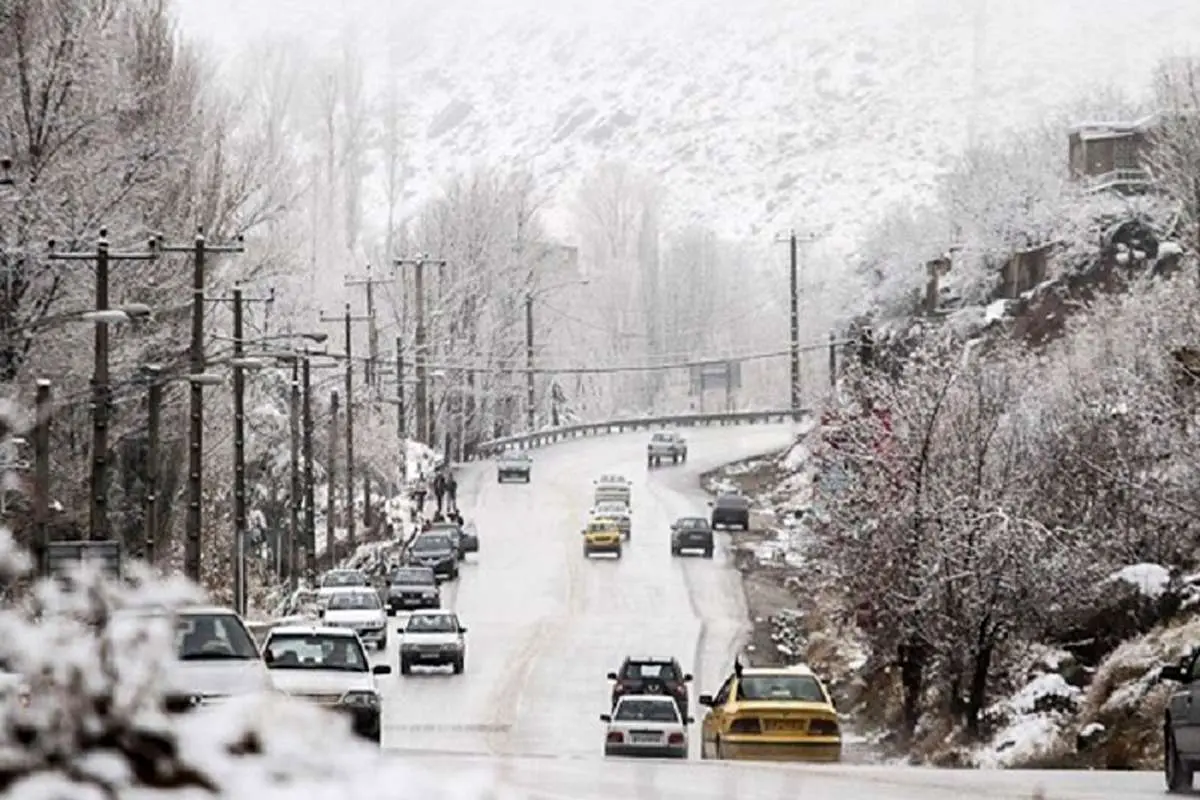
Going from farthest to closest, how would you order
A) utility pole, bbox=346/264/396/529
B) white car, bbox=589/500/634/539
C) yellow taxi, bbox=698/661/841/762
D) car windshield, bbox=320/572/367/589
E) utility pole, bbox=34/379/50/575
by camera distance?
utility pole, bbox=346/264/396/529 < white car, bbox=589/500/634/539 < car windshield, bbox=320/572/367/589 < utility pole, bbox=34/379/50/575 < yellow taxi, bbox=698/661/841/762

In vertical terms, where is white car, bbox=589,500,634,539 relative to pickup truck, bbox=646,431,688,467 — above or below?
below

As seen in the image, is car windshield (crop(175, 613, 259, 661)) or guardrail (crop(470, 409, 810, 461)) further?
guardrail (crop(470, 409, 810, 461))

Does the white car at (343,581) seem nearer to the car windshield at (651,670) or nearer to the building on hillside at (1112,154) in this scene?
the car windshield at (651,670)

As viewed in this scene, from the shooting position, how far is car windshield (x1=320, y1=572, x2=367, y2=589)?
221ft

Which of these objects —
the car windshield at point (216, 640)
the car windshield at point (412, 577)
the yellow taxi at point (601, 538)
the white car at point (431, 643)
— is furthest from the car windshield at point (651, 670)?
the yellow taxi at point (601, 538)

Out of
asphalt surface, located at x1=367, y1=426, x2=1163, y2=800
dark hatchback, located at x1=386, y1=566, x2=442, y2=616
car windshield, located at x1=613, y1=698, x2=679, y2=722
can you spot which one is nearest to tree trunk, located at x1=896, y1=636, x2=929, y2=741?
asphalt surface, located at x1=367, y1=426, x2=1163, y2=800

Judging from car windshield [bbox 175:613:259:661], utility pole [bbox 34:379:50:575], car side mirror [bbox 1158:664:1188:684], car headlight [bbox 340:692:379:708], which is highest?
utility pole [bbox 34:379:50:575]

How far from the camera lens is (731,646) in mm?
67125

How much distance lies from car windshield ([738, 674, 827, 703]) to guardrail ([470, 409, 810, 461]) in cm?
9607

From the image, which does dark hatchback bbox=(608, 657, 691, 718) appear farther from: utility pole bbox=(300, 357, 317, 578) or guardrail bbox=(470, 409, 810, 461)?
guardrail bbox=(470, 409, 810, 461)

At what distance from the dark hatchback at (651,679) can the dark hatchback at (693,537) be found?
38.2 m

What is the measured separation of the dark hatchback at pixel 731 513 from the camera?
94875mm

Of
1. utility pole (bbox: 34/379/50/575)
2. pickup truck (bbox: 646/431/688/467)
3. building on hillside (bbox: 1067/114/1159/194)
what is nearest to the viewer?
utility pole (bbox: 34/379/50/575)

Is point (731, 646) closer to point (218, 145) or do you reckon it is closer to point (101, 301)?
point (218, 145)
